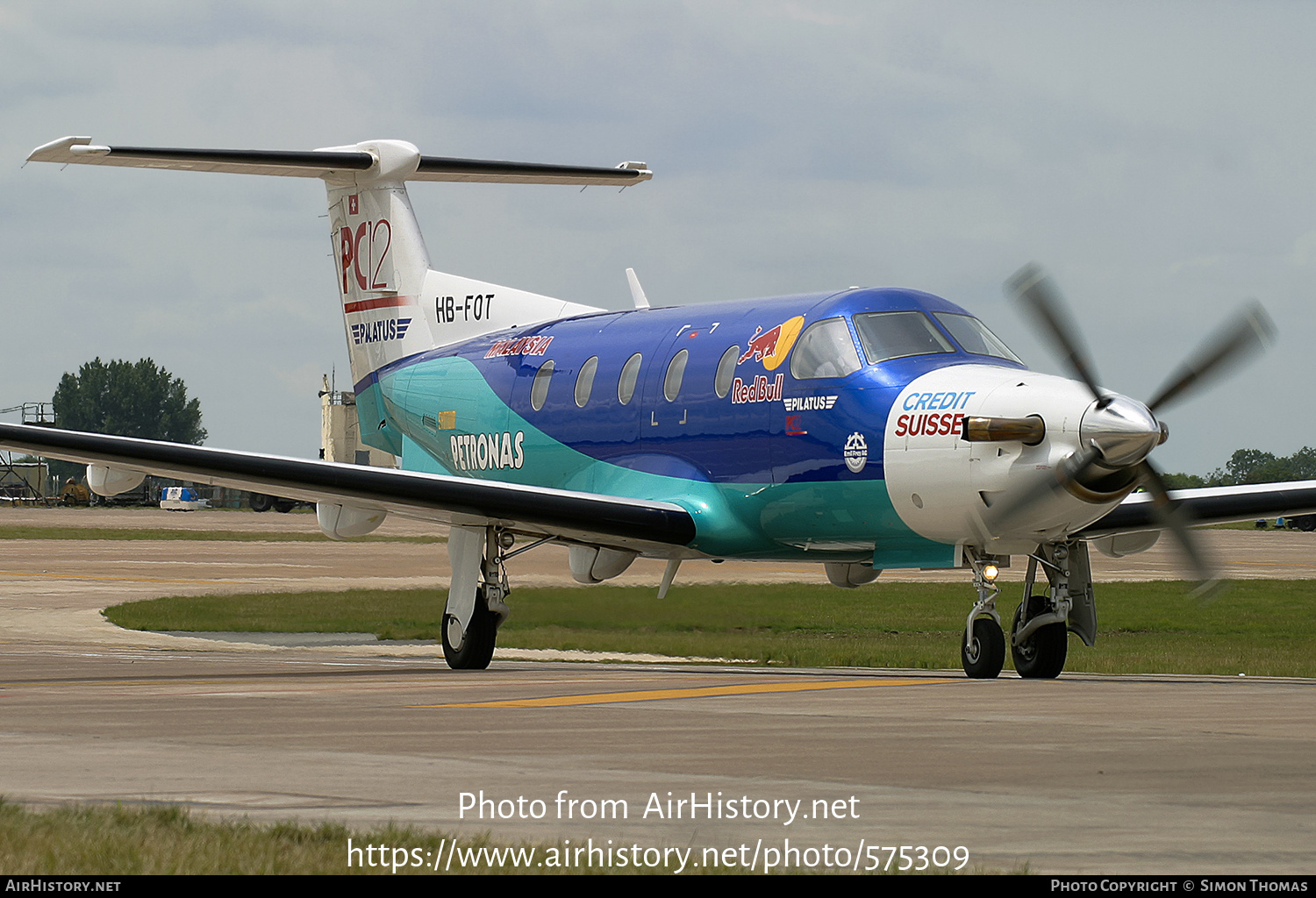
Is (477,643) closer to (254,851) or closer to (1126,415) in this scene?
(1126,415)

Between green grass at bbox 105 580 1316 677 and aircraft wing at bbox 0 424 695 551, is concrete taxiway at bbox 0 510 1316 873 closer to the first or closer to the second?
green grass at bbox 105 580 1316 677

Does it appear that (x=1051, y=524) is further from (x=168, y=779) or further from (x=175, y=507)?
(x=175, y=507)

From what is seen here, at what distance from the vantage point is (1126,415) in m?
14.1

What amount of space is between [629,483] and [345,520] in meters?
3.49

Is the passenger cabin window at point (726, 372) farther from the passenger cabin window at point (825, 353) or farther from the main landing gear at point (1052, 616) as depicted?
the main landing gear at point (1052, 616)

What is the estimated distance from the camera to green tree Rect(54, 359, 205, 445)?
178 meters

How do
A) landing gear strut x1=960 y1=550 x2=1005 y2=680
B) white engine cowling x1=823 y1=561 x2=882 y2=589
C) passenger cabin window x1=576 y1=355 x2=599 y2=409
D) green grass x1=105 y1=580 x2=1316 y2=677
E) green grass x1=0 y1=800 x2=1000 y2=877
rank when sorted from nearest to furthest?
1. green grass x1=0 y1=800 x2=1000 y2=877
2. landing gear strut x1=960 y1=550 x2=1005 y2=680
3. white engine cowling x1=823 y1=561 x2=882 y2=589
4. green grass x1=105 y1=580 x2=1316 y2=677
5. passenger cabin window x1=576 y1=355 x2=599 y2=409

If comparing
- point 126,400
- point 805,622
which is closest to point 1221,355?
point 805,622

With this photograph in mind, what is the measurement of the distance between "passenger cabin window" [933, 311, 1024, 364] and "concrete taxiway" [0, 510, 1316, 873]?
3182mm

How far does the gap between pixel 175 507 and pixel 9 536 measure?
186 ft

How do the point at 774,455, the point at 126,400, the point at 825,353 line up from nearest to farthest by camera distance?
the point at 825,353
the point at 774,455
the point at 126,400

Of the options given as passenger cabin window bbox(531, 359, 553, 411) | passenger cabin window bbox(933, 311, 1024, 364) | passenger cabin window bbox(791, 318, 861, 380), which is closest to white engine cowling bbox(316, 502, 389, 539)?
passenger cabin window bbox(531, 359, 553, 411)

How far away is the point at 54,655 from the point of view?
2127cm
